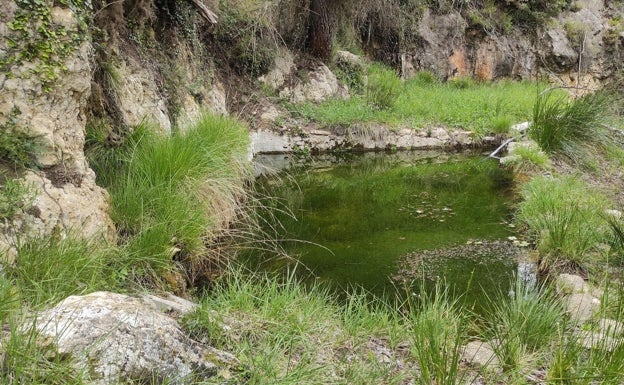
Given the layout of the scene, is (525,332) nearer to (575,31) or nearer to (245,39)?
(245,39)

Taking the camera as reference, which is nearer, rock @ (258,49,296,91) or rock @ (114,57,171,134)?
rock @ (114,57,171,134)

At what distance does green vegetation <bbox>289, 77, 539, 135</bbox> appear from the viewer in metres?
9.03

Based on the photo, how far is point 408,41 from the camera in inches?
505

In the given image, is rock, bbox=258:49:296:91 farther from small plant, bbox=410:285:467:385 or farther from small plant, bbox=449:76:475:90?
small plant, bbox=410:285:467:385

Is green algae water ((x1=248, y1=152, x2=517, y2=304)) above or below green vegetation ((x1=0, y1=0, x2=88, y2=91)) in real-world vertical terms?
below

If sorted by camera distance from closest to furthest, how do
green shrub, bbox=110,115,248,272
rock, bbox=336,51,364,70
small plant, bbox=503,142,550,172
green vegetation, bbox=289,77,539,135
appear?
green shrub, bbox=110,115,248,272
small plant, bbox=503,142,550,172
green vegetation, bbox=289,77,539,135
rock, bbox=336,51,364,70

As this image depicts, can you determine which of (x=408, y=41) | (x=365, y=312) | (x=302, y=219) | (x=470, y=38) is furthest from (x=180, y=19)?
(x=470, y=38)

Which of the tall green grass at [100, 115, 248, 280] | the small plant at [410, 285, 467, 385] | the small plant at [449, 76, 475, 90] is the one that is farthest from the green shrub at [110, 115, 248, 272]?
the small plant at [449, 76, 475, 90]

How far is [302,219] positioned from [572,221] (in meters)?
2.46

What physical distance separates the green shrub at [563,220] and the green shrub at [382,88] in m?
4.79

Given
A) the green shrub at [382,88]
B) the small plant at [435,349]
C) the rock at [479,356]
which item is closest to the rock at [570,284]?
the rock at [479,356]

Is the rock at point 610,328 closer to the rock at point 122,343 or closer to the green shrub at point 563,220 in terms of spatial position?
the green shrub at point 563,220

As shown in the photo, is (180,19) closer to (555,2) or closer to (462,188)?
(462,188)

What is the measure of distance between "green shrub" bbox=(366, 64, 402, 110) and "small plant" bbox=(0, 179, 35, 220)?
7.65 m
